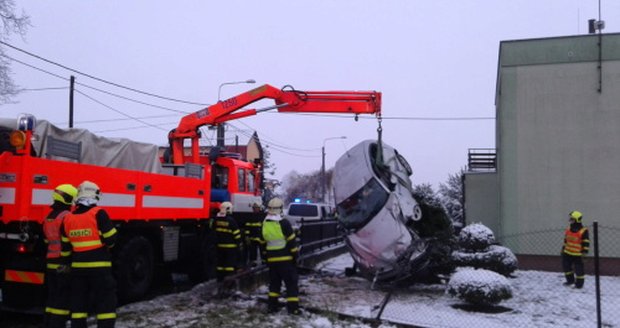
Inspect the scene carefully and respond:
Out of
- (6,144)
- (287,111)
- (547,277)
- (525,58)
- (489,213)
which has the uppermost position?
(525,58)

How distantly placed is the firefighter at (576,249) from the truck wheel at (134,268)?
29.2 ft

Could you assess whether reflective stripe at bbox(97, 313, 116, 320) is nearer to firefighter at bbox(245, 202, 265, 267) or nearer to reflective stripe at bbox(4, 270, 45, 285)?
reflective stripe at bbox(4, 270, 45, 285)

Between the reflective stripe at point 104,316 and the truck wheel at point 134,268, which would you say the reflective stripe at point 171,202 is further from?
the reflective stripe at point 104,316

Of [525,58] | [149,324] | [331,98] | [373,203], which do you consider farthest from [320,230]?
[149,324]

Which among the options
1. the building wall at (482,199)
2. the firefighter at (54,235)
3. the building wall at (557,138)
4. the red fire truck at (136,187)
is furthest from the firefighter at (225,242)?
the building wall at (482,199)

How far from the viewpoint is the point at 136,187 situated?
871 centimetres

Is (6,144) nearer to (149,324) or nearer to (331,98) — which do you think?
(149,324)

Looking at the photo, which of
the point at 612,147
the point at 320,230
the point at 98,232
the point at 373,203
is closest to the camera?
the point at 98,232

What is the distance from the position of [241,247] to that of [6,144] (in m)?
6.80

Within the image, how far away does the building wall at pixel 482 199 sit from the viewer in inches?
718

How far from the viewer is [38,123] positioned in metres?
7.27

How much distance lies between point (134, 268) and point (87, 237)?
3.19 metres

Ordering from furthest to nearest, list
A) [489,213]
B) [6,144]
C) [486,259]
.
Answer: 1. [489,213]
2. [486,259]
3. [6,144]

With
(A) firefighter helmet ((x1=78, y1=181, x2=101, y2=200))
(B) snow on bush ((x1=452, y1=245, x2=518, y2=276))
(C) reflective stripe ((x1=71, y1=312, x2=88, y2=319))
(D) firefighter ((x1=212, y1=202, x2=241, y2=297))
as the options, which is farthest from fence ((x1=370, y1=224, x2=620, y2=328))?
(A) firefighter helmet ((x1=78, y1=181, x2=101, y2=200))
